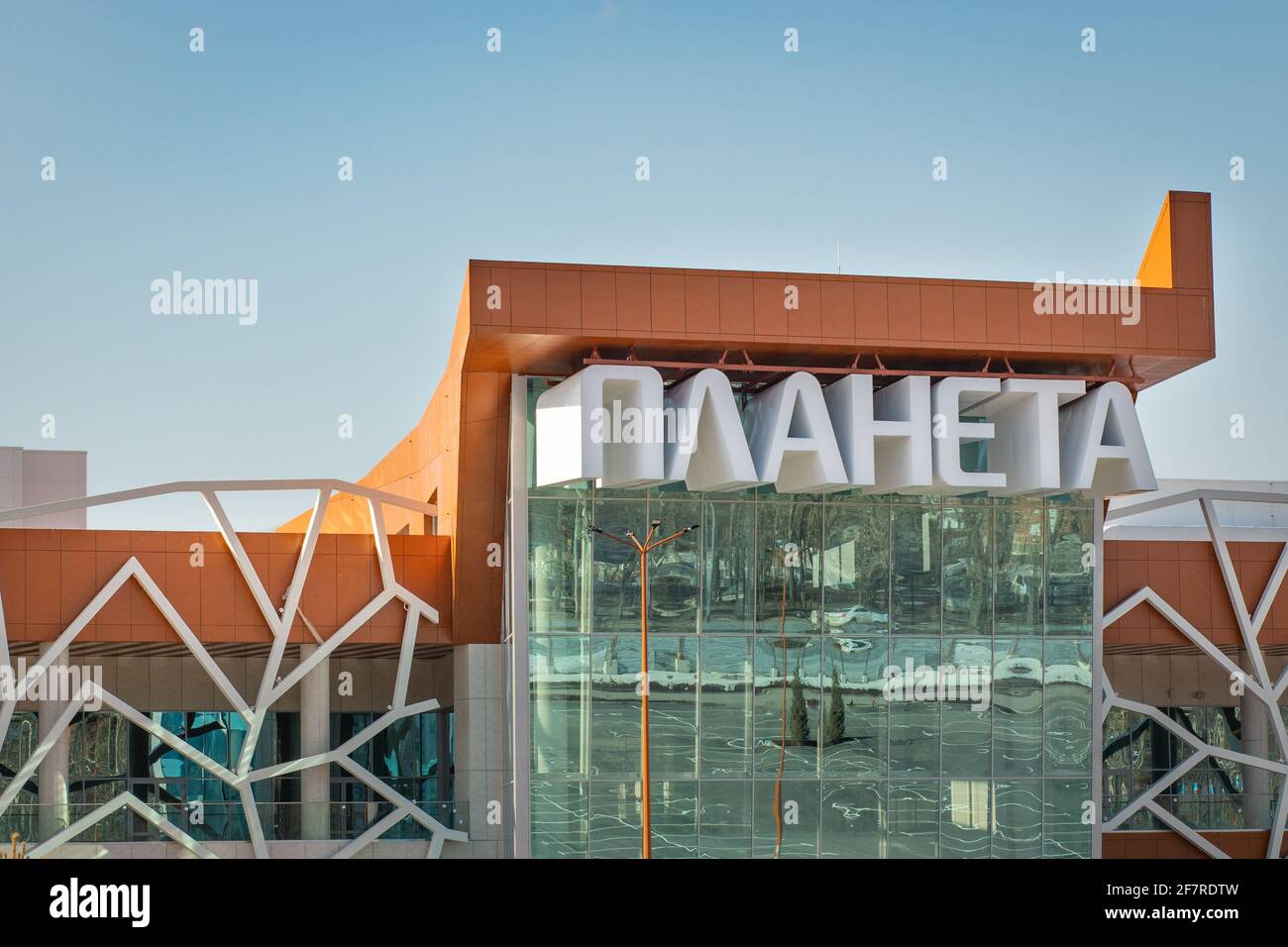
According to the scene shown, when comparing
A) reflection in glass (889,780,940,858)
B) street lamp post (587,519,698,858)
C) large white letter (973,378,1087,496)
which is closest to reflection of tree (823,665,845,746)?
reflection in glass (889,780,940,858)

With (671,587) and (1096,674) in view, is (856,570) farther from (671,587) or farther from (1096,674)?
(1096,674)

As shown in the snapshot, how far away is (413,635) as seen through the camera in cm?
3891

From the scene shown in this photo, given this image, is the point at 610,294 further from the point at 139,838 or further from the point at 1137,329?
the point at 139,838

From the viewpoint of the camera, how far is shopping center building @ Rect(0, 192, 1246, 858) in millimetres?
33375

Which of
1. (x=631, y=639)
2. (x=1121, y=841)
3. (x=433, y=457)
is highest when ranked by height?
(x=433, y=457)

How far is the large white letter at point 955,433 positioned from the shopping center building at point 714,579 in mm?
71

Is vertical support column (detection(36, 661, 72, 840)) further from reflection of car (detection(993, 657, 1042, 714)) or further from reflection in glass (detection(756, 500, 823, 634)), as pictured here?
reflection of car (detection(993, 657, 1042, 714))

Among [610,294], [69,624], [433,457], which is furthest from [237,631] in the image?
[610,294]

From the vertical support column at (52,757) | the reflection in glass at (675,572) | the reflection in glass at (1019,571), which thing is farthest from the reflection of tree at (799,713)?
the vertical support column at (52,757)

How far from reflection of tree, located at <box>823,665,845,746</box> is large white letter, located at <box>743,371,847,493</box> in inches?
189

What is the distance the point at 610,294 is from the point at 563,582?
6.65 metres

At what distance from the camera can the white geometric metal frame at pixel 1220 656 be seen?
41594 millimetres

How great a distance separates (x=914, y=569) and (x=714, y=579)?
458 centimetres

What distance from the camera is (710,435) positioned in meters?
33.4
